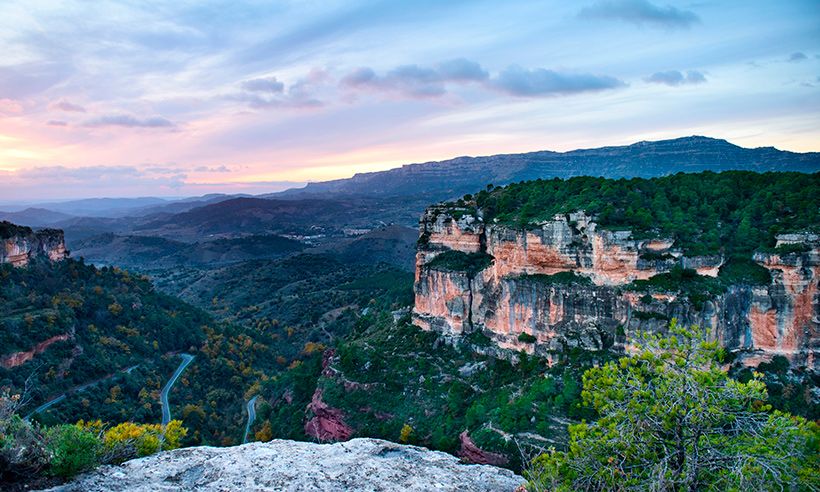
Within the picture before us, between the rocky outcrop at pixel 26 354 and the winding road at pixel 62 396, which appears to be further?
the rocky outcrop at pixel 26 354

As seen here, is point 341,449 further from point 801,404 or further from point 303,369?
point 303,369

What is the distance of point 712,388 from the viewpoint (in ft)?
36.8

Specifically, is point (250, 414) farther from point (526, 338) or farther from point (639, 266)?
point (639, 266)

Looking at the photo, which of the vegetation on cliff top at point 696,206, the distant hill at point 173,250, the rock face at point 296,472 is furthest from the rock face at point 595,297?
the distant hill at point 173,250

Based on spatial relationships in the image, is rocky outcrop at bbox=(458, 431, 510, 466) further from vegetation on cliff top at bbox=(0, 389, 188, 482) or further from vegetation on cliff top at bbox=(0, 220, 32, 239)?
vegetation on cliff top at bbox=(0, 220, 32, 239)

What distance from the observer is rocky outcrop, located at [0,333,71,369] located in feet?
136

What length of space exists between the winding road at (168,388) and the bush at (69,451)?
35046 millimetres

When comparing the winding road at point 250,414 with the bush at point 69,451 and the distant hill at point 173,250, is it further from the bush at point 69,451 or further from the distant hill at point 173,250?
the distant hill at point 173,250

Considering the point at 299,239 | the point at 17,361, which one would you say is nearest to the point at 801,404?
the point at 17,361

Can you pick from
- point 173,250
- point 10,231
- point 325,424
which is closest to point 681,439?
point 325,424

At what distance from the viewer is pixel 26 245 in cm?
5891

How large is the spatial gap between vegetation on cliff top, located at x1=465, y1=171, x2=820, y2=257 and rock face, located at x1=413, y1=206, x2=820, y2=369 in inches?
53.9

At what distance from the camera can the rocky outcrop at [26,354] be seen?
4150 cm

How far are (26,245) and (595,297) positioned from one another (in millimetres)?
64305
